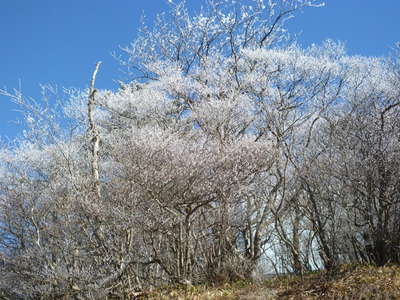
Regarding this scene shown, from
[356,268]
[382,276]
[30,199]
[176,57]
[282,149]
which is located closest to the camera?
[382,276]

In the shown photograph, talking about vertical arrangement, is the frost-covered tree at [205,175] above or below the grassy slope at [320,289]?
above

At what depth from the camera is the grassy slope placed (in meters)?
5.48

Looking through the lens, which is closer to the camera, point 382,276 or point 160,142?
point 382,276

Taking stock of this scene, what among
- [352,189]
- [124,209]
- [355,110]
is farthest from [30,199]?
[355,110]

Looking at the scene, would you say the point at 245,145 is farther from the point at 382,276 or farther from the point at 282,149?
the point at 382,276

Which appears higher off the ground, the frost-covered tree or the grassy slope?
the frost-covered tree

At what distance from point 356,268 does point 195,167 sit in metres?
3.45

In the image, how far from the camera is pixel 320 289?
603 cm

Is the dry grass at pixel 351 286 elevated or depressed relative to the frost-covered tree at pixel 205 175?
depressed

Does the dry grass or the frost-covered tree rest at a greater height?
the frost-covered tree

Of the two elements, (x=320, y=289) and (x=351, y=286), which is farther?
(x=320, y=289)

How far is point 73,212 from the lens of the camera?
9875 millimetres

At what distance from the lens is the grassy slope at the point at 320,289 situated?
216 inches

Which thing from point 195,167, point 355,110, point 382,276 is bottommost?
point 382,276
